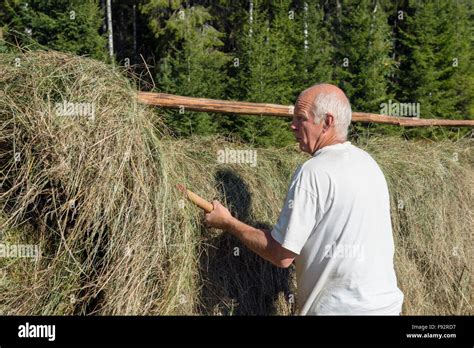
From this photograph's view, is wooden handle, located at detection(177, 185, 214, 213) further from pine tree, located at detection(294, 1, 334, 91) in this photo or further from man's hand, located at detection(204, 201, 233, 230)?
pine tree, located at detection(294, 1, 334, 91)

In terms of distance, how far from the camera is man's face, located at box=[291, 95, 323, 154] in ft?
9.89

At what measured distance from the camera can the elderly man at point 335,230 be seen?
278 centimetres

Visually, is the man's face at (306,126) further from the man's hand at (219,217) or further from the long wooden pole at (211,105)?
the long wooden pole at (211,105)

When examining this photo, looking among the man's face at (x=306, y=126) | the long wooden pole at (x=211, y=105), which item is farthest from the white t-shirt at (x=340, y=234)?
the long wooden pole at (x=211, y=105)

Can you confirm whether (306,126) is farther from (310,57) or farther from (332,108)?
(310,57)

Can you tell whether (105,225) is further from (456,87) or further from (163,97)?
(456,87)

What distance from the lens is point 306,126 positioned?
119 inches

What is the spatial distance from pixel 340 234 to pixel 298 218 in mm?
208

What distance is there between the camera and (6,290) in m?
3.52

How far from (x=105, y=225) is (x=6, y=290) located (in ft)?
2.31

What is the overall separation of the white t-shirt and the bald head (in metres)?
0.15

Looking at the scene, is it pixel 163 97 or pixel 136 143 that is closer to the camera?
pixel 136 143
